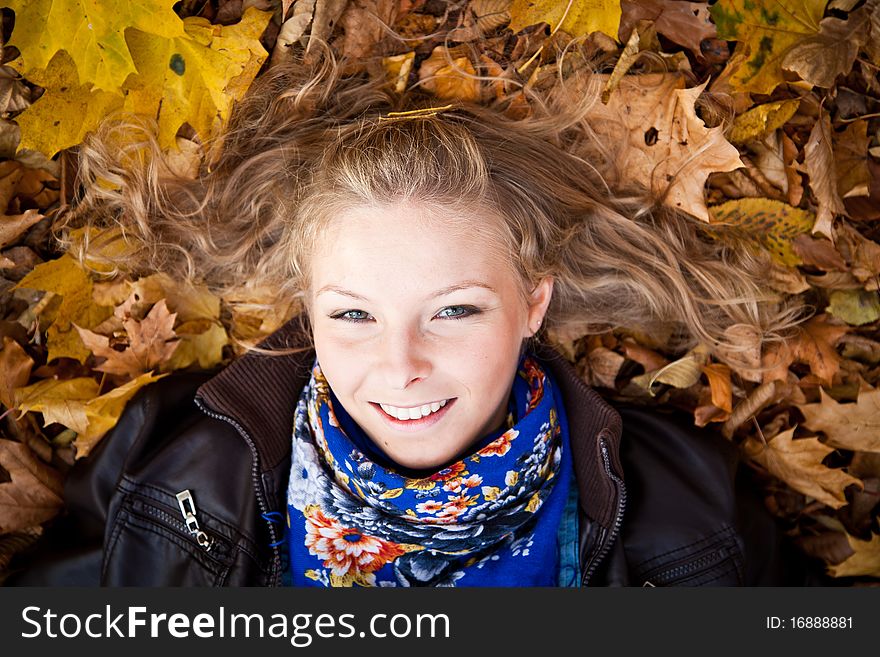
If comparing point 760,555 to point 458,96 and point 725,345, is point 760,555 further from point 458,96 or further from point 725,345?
point 458,96

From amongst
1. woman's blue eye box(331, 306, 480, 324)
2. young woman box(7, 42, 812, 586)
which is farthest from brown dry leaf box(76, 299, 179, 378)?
woman's blue eye box(331, 306, 480, 324)

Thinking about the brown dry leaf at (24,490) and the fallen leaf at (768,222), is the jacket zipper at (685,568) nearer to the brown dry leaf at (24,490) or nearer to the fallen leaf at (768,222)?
the fallen leaf at (768,222)

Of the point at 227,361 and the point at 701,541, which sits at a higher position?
the point at 227,361

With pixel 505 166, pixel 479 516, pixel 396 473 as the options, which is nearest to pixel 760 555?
pixel 479 516

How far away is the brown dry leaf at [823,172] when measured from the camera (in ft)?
8.25

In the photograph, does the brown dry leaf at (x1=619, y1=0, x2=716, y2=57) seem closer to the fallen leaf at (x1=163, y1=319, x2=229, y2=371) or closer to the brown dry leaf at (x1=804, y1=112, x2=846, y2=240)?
the brown dry leaf at (x1=804, y1=112, x2=846, y2=240)

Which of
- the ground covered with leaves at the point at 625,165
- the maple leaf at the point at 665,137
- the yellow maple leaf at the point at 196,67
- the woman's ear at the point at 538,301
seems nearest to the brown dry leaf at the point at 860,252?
the ground covered with leaves at the point at 625,165

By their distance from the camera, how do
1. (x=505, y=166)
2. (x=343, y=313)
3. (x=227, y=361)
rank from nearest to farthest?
(x=343, y=313) < (x=505, y=166) < (x=227, y=361)

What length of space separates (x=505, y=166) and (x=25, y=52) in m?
1.45

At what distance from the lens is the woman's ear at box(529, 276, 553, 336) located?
2395mm

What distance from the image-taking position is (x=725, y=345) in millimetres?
2684

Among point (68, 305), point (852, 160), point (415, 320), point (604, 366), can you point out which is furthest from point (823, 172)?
point (68, 305)

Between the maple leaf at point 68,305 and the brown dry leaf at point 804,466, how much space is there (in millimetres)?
2432

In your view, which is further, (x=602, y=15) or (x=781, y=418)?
(x=781, y=418)
